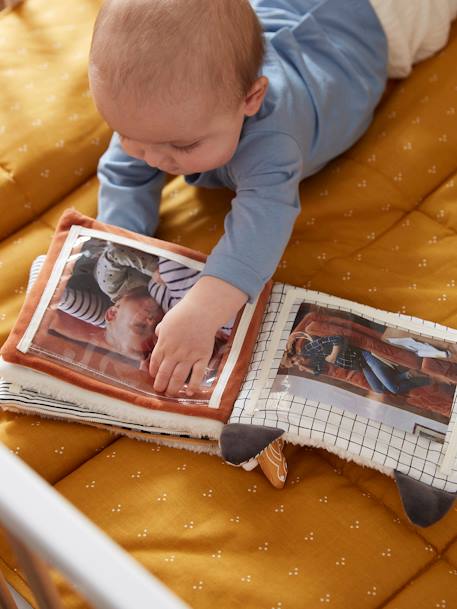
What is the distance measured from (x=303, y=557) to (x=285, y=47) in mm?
690

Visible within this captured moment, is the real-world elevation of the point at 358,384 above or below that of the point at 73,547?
below

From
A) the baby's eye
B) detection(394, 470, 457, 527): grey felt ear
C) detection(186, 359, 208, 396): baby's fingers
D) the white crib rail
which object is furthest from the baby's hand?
the white crib rail

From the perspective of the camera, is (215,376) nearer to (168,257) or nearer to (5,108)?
(168,257)

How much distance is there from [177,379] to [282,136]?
0.35 m

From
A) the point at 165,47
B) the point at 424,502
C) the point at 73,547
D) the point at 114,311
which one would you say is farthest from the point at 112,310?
the point at 73,547

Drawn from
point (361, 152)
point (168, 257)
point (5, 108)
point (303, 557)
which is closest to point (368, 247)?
point (361, 152)

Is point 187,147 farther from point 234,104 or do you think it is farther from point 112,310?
point 112,310

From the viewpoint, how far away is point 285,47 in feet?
3.70

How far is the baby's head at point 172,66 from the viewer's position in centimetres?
85

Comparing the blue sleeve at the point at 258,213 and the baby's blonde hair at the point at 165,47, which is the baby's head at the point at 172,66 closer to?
the baby's blonde hair at the point at 165,47

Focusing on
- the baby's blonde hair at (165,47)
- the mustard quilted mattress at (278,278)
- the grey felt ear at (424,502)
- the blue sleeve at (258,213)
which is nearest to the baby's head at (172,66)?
the baby's blonde hair at (165,47)

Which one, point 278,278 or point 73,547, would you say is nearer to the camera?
point 73,547

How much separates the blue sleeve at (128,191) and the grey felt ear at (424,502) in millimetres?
496

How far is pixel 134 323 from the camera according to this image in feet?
3.19
